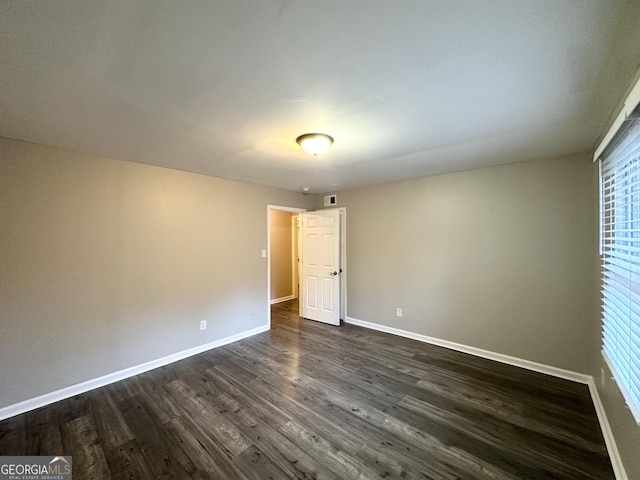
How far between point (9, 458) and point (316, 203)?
4515 millimetres

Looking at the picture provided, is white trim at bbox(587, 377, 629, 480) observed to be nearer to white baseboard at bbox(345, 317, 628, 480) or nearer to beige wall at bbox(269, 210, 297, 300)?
white baseboard at bbox(345, 317, 628, 480)

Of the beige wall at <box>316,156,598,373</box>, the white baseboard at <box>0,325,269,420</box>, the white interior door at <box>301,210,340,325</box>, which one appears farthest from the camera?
the white interior door at <box>301,210,340,325</box>

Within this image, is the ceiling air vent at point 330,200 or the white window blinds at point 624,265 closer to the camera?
the white window blinds at point 624,265

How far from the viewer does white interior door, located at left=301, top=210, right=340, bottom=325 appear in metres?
4.49

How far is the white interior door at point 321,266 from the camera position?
4492 mm

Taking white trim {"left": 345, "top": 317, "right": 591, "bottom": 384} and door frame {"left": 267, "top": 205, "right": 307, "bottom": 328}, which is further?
door frame {"left": 267, "top": 205, "right": 307, "bottom": 328}

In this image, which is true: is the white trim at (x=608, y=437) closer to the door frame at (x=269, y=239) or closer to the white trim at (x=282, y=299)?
the door frame at (x=269, y=239)

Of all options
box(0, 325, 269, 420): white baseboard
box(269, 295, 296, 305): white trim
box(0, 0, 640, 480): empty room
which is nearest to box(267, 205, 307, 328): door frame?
box(0, 0, 640, 480): empty room

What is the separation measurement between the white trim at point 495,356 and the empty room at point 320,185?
0.11 ft

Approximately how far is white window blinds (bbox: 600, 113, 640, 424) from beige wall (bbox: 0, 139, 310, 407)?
152 inches

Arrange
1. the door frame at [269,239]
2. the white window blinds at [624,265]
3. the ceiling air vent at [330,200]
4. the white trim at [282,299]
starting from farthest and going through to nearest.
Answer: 1. the white trim at [282,299]
2. the ceiling air vent at [330,200]
3. the door frame at [269,239]
4. the white window blinds at [624,265]

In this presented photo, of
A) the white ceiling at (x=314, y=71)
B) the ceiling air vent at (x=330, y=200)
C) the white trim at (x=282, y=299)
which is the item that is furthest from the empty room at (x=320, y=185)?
the white trim at (x=282, y=299)

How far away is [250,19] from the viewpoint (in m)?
1.00

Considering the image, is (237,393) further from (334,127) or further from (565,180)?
(565,180)
